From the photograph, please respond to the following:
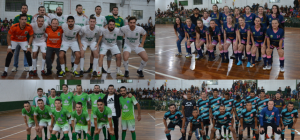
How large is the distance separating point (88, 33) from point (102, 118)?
2567mm

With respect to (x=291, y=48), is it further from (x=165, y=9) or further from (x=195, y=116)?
(x=165, y=9)

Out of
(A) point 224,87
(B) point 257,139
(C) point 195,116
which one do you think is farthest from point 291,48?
(A) point 224,87

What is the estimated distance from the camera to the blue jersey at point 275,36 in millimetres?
6641

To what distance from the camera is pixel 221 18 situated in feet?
28.0

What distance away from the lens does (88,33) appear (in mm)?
6762

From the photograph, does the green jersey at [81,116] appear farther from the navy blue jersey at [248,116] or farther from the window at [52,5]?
the window at [52,5]

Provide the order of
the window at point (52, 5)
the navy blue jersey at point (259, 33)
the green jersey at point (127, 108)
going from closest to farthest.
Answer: the green jersey at point (127, 108)
the navy blue jersey at point (259, 33)
the window at point (52, 5)

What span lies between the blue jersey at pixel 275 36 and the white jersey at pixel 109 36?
4371 mm

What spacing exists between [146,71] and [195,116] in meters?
2.48

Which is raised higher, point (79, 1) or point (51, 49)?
point (79, 1)

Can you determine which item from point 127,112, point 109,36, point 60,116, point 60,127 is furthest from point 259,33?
point 60,127

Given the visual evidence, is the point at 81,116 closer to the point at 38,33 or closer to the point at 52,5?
the point at 38,33

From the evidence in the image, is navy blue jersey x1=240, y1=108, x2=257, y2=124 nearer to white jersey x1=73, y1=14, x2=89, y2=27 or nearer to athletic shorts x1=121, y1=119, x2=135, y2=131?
athletic shorts x1=121, y1=119, x2=135, y2=131

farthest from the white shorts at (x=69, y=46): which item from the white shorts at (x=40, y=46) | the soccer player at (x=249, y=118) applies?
the soccer player at (x=249, y=118)
